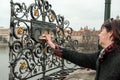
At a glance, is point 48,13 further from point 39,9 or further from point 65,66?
point 65,66

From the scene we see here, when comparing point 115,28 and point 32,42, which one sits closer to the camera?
point 115,28

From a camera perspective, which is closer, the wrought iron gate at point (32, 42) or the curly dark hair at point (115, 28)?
the curly dark hair at point (115, 28)

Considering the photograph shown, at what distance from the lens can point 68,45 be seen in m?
6.70

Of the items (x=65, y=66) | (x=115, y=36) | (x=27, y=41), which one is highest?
(x=115, y=36)

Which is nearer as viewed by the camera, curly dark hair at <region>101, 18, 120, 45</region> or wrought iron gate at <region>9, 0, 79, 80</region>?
curly dark hair at <region>101, 18, 120, 45</region>

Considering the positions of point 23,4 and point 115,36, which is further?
point 23,4

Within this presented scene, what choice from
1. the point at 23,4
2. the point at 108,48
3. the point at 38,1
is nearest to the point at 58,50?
the point at 108,48

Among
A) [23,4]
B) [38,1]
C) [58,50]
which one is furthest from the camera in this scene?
[38,1]

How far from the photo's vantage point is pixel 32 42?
4.77 m

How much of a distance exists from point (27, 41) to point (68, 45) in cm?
219

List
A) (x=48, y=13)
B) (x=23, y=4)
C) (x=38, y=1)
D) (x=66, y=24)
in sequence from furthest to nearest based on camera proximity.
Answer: (x=66, y=24)
(x=48, y=13)
(x=38, y=1)
(x=23, y=4)

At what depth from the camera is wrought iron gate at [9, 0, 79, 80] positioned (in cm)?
426

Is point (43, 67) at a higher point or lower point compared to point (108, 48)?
lower

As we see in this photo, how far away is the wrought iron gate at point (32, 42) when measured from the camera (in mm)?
4262
